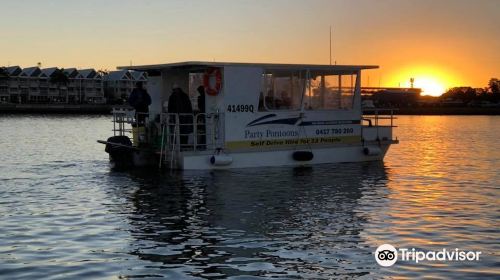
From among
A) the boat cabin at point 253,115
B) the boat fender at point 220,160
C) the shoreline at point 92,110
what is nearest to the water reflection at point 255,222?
the boat fender at point 220,160

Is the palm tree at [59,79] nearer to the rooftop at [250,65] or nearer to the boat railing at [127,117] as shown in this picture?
the boat railing at [127,117]

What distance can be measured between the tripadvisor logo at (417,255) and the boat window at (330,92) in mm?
12420

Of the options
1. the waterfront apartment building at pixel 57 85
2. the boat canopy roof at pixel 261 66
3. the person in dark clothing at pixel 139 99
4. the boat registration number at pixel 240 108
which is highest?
the waterfront apartment building at pixel 57 85

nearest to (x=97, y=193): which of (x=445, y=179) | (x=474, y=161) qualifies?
(x=445, y=179)

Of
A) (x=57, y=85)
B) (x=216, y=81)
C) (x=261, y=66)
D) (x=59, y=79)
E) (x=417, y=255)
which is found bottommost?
(x=417, y=255)

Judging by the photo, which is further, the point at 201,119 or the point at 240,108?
the point at 201,119

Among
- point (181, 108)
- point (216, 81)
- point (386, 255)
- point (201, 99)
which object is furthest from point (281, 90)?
point (386, 255)

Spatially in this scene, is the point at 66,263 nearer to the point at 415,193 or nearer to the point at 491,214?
the point at 491,214

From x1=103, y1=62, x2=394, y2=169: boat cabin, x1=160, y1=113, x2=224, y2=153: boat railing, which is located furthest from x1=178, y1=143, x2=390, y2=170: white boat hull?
x1=160, y1=113, x2=224, y2=153: boat railing

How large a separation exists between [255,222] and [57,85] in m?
186

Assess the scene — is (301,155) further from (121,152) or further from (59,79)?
(59,79)

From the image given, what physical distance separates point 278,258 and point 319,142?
13227 mm

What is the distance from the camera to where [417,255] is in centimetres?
976

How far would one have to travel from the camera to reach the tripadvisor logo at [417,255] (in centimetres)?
952
